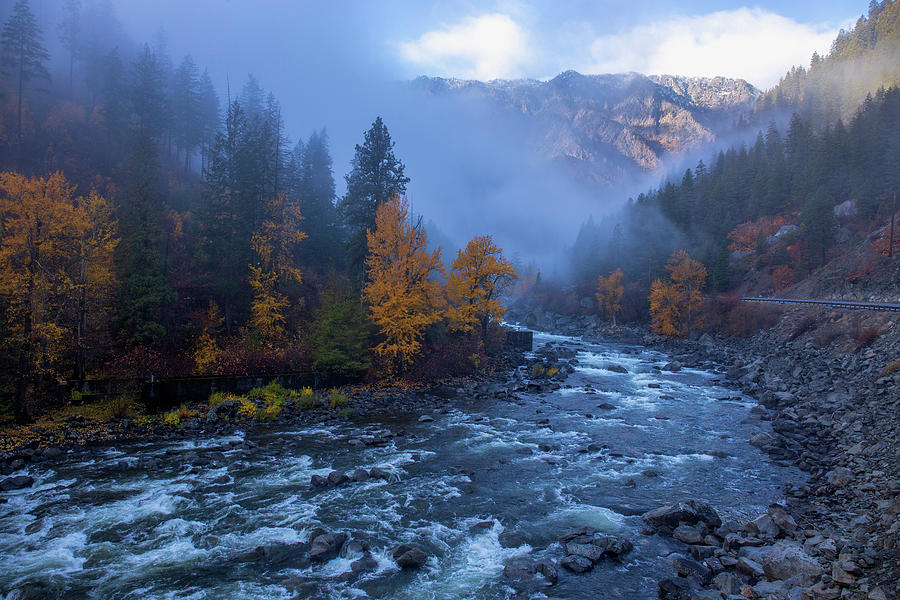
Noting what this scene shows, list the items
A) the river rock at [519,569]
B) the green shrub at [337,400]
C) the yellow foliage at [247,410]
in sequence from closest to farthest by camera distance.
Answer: the river rock at [519,569] → the yellow foliage at [247,410] → the green shrub at [337,400]

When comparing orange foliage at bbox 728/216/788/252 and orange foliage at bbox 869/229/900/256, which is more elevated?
orange foliage at bbox 728/216/788/252

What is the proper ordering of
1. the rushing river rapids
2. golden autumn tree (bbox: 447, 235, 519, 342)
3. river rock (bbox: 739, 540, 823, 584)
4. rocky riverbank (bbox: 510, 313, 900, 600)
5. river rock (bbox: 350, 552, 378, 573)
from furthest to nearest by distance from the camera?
golden autumn tree (bbox: 447, 235, 519, 342) < river rock (bbox: 350, 552, 378, 573) < the rushing river rapids < river rock (bbox: 739, 540, 823, 584) < rocky riverbank (bbox: 510, 313, 900, 600)

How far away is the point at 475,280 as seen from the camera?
3706 cm

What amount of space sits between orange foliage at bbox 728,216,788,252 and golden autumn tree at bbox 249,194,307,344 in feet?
236

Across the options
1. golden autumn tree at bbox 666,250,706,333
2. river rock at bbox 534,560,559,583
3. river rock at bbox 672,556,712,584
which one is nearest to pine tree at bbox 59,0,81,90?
river rock at bbox 534,560,559,583

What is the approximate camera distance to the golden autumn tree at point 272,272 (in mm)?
30453

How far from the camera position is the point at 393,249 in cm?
3150

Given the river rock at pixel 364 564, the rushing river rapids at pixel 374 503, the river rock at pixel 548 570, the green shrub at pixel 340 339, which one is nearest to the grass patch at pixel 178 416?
the rushing river rapids at pixel 374 503

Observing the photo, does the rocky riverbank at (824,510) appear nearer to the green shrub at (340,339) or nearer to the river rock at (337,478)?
the river rock at (337,478)

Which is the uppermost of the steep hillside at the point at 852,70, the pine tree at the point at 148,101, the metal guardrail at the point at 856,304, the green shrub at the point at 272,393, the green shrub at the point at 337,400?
the steep hillside at the point at 852,70

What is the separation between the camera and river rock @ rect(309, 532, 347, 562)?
11.0 meters

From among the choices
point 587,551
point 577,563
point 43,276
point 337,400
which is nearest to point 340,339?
point 337,400

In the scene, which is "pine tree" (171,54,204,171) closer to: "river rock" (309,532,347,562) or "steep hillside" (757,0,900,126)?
"river rock" (309,532,347,562)

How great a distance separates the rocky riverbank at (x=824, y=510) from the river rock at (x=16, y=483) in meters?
18.9
